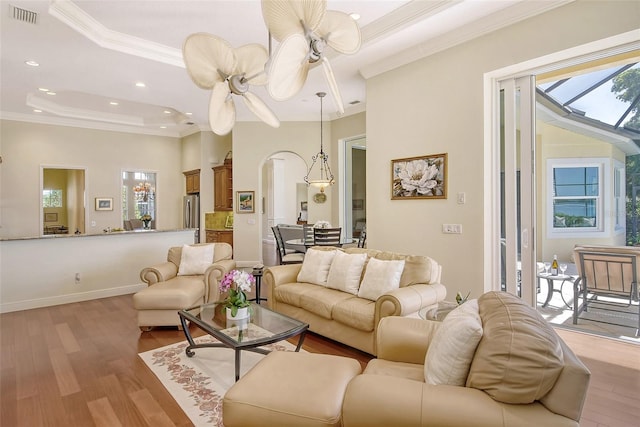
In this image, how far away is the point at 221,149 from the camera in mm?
8547

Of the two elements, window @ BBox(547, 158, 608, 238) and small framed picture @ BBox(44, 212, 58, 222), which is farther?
small framed picture @ BBox(44, 212, 58, 222)

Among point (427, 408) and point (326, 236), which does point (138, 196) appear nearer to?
point (326, 236)

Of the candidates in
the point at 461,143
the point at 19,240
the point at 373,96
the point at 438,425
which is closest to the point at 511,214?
the point at 461,143

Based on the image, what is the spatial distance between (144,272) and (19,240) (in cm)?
199

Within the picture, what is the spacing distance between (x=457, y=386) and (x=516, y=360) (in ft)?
1.00

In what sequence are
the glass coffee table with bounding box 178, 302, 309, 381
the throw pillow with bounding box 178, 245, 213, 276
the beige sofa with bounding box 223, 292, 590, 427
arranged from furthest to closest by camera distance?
1. the throw pillow with bounding box 178, 245, 213, 276
2. the glass coffee table with bounding box 178, 302, 309, 381
3. the beige sofa with bounding box 223, 292, 590, 427

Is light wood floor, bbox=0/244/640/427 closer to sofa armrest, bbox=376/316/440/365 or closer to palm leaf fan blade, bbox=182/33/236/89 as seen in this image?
sofa armrest, bbox=376/316/440/365

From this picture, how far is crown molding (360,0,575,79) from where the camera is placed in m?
3.19

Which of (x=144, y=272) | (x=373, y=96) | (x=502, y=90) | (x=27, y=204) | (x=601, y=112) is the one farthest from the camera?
(x=27, y=204)

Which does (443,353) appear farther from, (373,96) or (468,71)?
(373,96)

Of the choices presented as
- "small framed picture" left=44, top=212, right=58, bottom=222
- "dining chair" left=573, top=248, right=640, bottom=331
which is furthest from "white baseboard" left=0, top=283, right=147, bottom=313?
"dining chair" left=573, top=248, right=640, bottom=331

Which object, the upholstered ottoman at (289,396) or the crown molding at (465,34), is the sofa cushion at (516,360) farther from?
the crown molding at (465,34)

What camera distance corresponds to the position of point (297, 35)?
1.81 m

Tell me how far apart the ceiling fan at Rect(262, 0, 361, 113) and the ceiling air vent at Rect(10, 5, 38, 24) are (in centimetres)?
309
